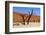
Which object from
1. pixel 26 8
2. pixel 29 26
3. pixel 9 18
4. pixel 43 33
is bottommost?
pixel 43 33

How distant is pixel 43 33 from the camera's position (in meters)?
1.65

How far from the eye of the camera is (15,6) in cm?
154

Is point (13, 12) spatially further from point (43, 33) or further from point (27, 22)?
point (43, 33)

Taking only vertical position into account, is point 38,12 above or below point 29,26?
above

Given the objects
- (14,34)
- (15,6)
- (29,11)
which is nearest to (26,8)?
(29,11)

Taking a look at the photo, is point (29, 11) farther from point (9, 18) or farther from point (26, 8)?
point (9, 18)

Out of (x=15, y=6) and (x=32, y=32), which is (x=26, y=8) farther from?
(x=32, y=32)

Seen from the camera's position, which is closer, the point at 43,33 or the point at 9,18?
the point at 9,18

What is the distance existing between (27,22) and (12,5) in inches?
12.5

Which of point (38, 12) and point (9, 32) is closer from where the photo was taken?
point (9, 32)

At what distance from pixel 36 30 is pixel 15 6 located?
1.50 feet

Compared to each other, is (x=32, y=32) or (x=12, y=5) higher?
(x=12, y=5)

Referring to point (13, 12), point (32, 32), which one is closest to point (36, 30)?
point (32, 32)

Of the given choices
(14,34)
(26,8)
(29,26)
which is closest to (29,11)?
(26,8)
